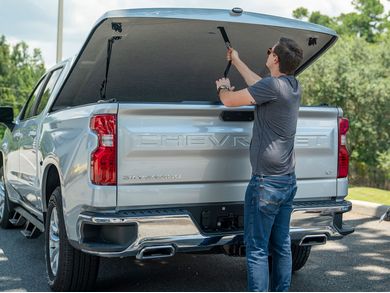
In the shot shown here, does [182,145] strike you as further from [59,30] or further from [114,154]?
[59,30]

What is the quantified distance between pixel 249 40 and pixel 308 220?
66.4 inches

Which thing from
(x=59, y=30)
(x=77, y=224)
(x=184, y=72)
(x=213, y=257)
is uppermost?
(x=59, y=30)

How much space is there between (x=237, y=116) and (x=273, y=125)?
39 cm

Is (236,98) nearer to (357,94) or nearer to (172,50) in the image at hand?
(172,50)

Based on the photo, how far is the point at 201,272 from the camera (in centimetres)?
532

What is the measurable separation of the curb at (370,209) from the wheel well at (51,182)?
17.1ft

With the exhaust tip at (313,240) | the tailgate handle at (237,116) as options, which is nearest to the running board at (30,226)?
the tailgate handle at (237,116)

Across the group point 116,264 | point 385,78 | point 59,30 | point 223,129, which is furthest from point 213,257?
point 385,78

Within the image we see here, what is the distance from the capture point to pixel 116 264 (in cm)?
550

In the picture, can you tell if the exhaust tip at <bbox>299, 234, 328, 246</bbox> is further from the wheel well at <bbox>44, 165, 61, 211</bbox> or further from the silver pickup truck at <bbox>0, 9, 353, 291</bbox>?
the wheel well at <bbox>44, 165, 61, 211</bbox>

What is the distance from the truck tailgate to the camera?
389 centimetres

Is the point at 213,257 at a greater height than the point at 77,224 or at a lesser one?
lesser

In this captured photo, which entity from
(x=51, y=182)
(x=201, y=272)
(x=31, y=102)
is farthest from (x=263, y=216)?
(x=31, y=102)

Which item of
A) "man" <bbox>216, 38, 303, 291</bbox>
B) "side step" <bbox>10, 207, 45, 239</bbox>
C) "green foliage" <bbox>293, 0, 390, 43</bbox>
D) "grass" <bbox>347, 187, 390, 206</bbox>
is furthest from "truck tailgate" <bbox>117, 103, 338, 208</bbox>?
"green foliage" <bbox>293, 0, 390, 43</bbox>
